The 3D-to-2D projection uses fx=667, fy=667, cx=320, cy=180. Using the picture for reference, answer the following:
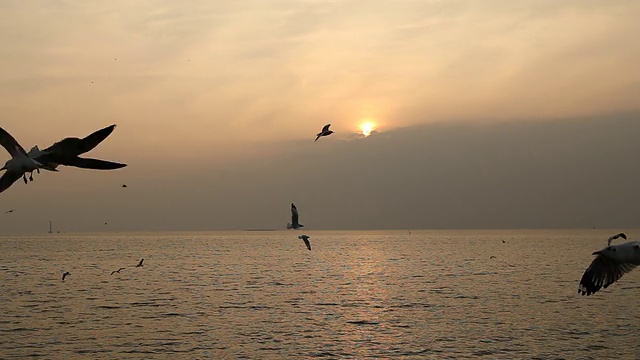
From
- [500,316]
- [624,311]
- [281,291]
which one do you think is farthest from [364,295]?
[624,311]

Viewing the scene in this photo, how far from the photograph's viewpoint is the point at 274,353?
31.9m

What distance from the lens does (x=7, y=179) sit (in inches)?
325

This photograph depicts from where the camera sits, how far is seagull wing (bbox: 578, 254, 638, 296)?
664 inches

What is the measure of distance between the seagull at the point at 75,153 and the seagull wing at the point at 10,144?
0.20 m

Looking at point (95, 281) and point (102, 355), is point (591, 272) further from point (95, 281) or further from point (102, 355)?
point (95, 281)

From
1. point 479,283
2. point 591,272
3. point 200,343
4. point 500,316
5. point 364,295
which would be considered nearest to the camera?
point 591,272

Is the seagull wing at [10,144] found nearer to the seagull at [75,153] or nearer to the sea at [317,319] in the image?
the seagull at [75,153]

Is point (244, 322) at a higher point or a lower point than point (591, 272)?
lower

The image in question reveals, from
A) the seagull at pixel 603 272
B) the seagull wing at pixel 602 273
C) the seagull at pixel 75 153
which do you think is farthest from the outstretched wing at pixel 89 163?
the seagull wing at pixel 602 273

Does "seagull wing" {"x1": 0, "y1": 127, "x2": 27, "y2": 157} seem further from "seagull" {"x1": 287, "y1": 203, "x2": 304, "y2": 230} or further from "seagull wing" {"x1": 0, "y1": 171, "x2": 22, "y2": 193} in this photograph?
"seagull" {"x1": 287, "y1": 203, "x2": 304, "y2": 230}

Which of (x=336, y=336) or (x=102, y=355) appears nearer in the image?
(x=102, y=355)

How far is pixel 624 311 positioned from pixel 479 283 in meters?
24.8

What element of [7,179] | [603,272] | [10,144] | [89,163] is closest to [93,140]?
[89,163]

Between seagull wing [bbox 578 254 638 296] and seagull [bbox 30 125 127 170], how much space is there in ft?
43.8
